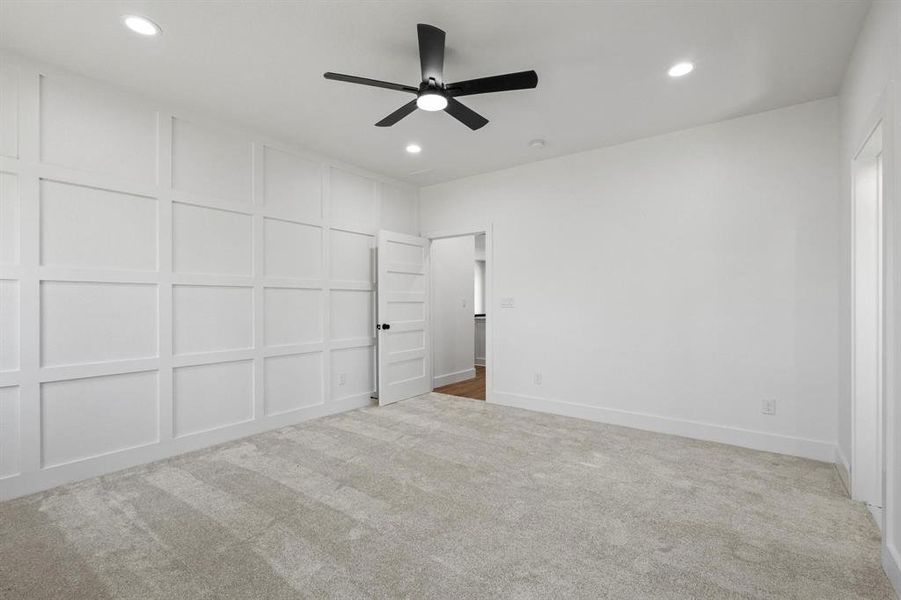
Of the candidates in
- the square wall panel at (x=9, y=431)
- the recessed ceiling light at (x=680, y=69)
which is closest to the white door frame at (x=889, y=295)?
the recessed ceiling light at (x=680, y=69)

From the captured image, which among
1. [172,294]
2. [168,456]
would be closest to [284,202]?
[172,294]

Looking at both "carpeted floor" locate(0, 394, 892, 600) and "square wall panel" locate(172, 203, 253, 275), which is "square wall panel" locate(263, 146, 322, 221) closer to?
"square wall panel" locate(172, 203, 253, 275)

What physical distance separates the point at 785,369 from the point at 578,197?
2.32m

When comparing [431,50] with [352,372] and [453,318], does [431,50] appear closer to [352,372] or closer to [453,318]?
[352,372]

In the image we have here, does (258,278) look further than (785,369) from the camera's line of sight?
Yes

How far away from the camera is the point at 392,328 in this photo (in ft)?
15.8

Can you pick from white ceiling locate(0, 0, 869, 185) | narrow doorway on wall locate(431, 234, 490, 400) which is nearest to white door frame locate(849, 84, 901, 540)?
white ceiling locate(0, 0, 869, 185)

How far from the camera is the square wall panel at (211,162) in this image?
10.7 feet

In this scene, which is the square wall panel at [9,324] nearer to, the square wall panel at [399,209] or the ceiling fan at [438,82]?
the ceiling fan at [438,82]

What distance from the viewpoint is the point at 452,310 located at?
6.10 m

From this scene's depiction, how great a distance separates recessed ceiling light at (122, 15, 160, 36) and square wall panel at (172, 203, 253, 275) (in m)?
1.26

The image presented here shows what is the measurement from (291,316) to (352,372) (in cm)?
100

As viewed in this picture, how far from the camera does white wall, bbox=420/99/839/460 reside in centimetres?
312

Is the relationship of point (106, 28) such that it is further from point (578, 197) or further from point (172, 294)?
point (578, 197)
